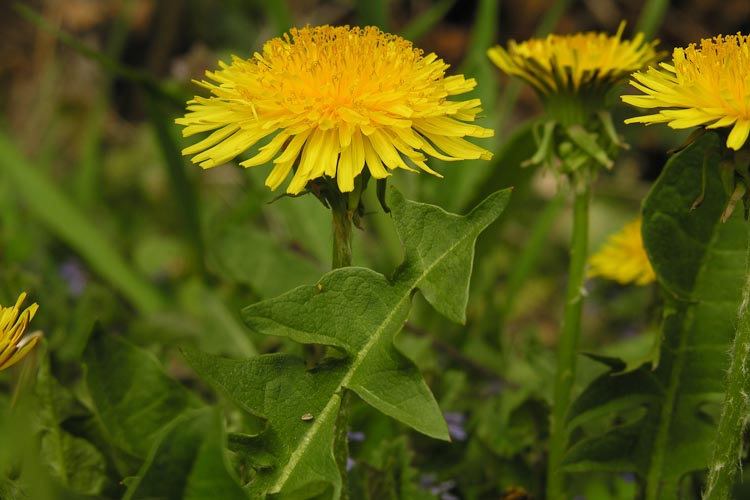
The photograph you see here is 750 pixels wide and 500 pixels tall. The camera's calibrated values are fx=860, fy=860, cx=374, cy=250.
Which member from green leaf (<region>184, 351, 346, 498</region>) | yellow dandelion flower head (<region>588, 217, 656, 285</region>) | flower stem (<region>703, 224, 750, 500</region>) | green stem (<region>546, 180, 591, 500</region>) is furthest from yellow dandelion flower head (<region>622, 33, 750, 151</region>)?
yellow dandelion flower head (<region>588, 217, 656, 285</region>)

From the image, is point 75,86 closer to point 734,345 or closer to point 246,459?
point 246,459

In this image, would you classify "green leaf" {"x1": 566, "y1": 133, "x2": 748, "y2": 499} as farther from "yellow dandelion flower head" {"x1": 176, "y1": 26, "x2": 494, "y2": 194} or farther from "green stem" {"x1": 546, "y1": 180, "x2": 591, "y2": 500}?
"yellow dandelion flower head" {"x1": 176, "y1": 26, "x2": 494, "y2": 194}

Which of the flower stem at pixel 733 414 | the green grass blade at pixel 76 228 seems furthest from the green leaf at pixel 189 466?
the green grass blade at pixel 76 228

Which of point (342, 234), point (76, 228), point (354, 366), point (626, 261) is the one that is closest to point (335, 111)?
point (342, 234)

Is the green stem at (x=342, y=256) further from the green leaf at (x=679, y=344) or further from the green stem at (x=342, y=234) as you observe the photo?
the green leaf at (x=679, y=344)

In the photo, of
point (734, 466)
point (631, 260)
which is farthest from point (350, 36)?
point (631, 260)

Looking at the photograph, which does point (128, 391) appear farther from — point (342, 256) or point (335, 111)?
point (335, 111)
